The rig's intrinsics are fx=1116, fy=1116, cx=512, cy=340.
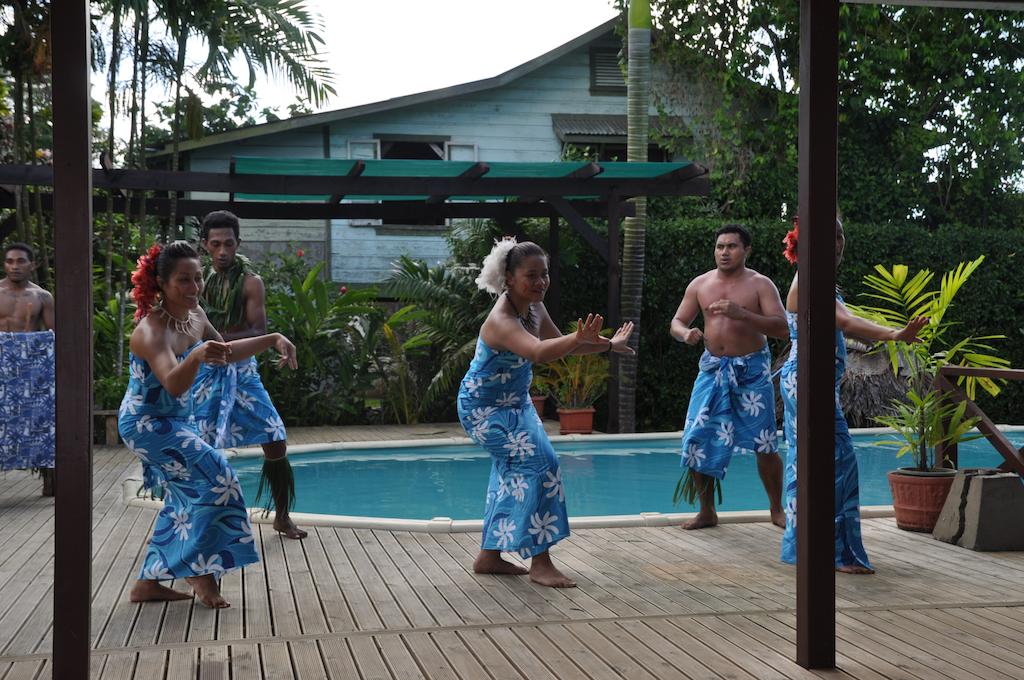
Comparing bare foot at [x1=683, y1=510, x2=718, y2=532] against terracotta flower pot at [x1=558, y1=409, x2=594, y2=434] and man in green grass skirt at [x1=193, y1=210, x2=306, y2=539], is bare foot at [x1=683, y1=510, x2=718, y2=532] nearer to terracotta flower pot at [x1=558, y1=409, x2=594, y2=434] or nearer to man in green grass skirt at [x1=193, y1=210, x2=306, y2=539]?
man in green grass skirt at [x1=193, y1=210, x2=306, y2=539]

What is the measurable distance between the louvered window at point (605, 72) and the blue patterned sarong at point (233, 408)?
13.2m

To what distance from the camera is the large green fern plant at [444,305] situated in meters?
13.5

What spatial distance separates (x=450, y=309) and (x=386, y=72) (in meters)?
18.4

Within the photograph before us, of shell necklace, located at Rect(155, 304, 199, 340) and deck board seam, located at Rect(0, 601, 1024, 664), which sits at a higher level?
shell necklace, located at Rect(155, 304, 199, 340)

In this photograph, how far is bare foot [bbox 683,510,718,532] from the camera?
22.1 ft

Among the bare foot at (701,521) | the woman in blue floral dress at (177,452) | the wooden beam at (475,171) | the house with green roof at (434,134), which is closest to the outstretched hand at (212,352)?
the woman in blue floral dress at (177,452)

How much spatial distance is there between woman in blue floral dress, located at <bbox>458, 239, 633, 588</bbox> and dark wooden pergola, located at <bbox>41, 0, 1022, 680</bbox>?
1442mm

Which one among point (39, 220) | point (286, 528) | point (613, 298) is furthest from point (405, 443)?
point (39, 220)

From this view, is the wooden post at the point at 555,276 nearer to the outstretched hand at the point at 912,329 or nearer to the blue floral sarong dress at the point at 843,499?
the blue floral sarong dress at the point at 843,499

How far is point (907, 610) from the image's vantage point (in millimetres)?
4703

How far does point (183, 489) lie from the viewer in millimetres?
4770

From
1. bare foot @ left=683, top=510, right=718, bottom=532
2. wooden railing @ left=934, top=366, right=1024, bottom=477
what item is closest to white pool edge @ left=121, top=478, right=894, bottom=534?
bare foot @ left=683, top=510, right=718, bottom=532

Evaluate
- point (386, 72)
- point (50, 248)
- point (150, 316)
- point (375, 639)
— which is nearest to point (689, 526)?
point (375, 639)

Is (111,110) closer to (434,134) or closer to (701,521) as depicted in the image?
(434,134)
